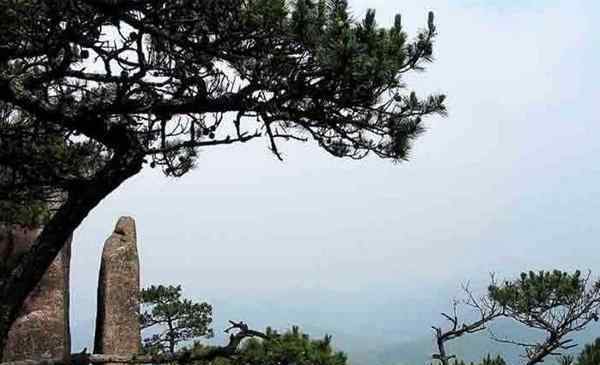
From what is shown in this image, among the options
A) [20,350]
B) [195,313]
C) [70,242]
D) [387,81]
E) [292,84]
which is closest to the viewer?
[387,81]

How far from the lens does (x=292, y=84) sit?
16.2ft

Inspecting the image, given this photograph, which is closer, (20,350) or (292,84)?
(292,84)

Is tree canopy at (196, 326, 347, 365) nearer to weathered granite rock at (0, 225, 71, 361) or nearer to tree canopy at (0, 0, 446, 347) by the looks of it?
tree canopy at (0, 0, 446, 347)

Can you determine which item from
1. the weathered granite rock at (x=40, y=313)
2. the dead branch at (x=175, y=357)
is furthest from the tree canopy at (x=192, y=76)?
the weathered granite rock at (x=40, y=313)

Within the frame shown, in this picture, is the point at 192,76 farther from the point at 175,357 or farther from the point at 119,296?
the point at 119,296

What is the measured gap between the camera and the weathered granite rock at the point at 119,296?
44.9ft

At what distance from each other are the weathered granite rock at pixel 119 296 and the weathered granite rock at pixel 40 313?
2.09ft

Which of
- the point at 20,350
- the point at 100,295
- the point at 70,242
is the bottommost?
the point at 20,350

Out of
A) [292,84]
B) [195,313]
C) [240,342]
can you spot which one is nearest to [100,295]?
[195,313]

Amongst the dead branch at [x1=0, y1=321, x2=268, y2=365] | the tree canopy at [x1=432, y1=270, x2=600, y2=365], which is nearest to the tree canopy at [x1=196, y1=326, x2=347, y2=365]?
the dead branch at [x1=0, y1=321, x2=268, y2=365]

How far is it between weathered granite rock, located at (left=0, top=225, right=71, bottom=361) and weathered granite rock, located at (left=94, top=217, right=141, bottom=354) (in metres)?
0.64

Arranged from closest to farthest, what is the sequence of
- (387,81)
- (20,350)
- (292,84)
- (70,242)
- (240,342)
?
(387,81)
(292,84)
(240,342)
(20,350)
(70,242)

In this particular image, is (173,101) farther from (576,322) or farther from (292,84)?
(576,322)

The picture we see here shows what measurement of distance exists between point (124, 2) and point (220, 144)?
131cm
